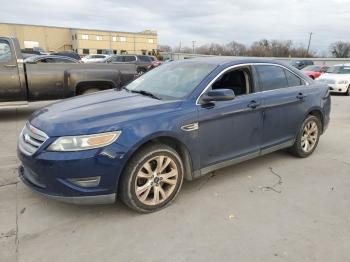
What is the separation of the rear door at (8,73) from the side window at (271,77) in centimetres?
Result: 588

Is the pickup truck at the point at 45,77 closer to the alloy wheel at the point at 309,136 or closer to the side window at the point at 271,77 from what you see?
the side window at the point at 271,77

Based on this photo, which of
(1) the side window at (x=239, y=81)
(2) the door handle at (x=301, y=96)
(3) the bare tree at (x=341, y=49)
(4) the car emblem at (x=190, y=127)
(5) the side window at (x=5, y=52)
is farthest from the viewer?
(3) the bare tree at (x=341, y=49)

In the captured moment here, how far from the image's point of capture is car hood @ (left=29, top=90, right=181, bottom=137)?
3188 mm

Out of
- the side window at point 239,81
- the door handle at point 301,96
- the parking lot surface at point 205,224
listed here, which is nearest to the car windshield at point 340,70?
the door handle at point 301,96

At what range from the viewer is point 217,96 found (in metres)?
3.78

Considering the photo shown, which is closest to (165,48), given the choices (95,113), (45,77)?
(45,77)

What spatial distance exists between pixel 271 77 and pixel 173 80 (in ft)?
4.82

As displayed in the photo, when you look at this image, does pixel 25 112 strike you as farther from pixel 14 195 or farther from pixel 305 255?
pixel 305 255

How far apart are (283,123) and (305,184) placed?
36.5 inches

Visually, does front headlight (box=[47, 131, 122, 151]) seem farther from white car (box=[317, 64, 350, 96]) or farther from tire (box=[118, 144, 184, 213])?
white car (box=[317, 64, 350, 96])

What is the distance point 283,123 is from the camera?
481cm

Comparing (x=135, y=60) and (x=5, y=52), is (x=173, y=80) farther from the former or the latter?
(x=135, y=60)

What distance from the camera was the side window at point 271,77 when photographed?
4598 mm

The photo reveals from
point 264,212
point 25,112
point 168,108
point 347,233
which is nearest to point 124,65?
point 25,112
